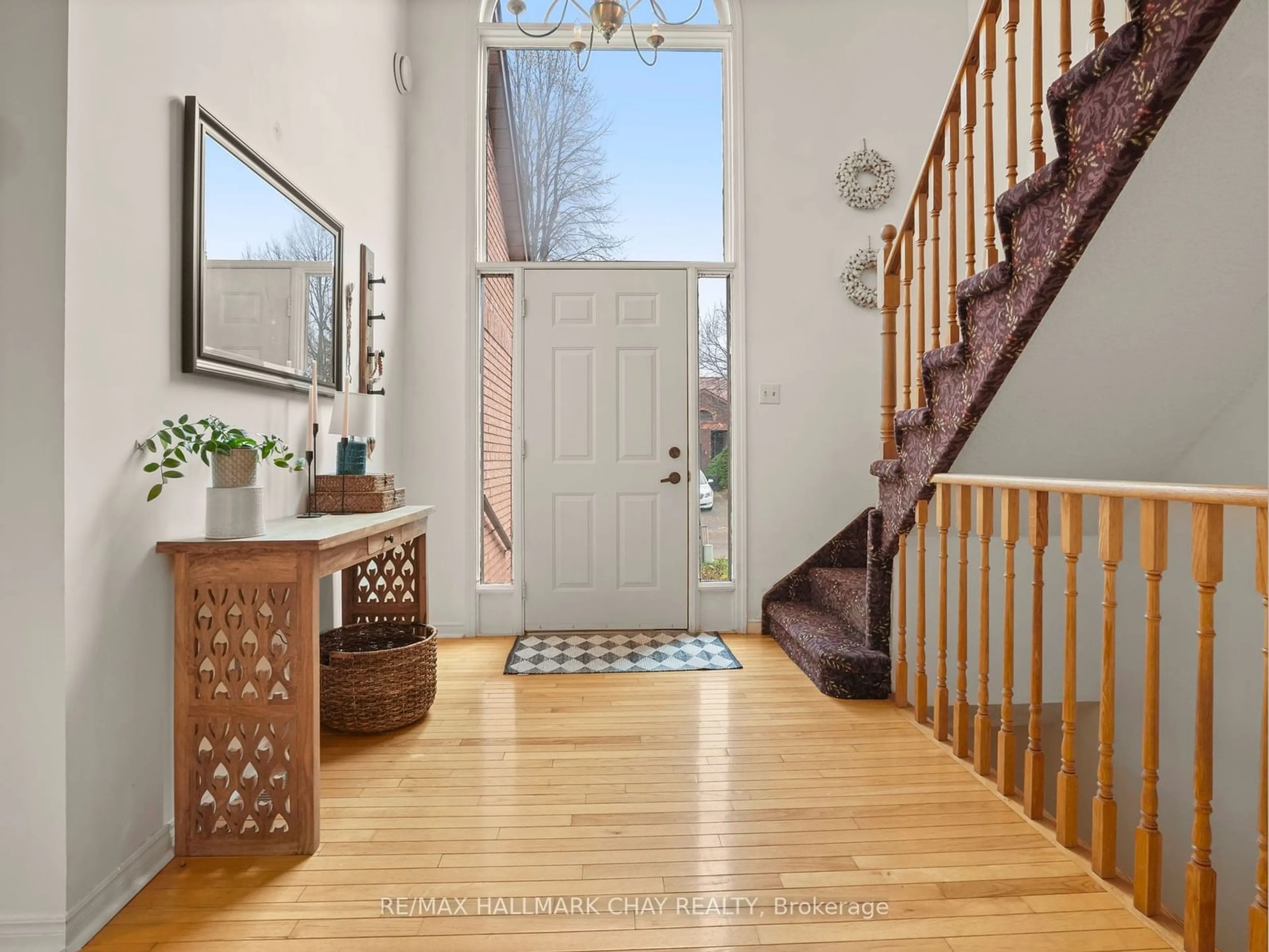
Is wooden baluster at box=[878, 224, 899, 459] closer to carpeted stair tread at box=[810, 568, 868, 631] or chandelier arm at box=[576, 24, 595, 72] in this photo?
carpeted stair tread at box=[810, 568, 868, 631]

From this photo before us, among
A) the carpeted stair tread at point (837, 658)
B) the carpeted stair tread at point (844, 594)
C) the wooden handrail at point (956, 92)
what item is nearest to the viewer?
the wooden handrail at point (956, 92)

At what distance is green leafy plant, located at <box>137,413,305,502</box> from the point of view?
5.19ft

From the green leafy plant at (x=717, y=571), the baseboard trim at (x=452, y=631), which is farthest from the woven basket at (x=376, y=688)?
the green leafy plant at (x=717, y=571)

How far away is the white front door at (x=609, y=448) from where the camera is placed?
3773 mm

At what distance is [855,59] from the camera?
3812mm

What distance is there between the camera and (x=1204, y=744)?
4.38 ft

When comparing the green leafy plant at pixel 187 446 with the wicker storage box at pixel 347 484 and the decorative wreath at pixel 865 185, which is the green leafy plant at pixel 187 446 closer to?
the wicker storage box at pixel 347 484

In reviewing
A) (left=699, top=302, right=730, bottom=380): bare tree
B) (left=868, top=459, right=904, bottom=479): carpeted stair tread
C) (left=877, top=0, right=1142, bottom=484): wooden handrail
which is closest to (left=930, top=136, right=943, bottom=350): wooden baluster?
(left=877, top=0, right=1142, bottom=484): wooden handrail

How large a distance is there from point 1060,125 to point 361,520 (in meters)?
2.19

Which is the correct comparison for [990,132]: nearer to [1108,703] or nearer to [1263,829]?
[1108,703]

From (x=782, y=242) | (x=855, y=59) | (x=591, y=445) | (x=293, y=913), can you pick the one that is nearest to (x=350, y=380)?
(x=591, y=445)

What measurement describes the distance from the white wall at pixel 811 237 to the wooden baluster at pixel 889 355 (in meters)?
0.93

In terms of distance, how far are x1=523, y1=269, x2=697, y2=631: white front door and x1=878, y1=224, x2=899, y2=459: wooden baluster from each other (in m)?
1.18

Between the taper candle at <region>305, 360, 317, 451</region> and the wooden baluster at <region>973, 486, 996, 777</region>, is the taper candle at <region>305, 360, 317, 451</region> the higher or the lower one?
the higher one
